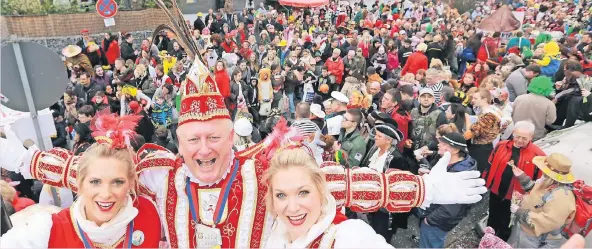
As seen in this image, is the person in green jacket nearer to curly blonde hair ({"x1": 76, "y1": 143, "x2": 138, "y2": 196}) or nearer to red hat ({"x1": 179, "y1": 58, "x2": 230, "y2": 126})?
red hat ({"x1": 179, "y1": 58, "x2": 230, "y2": 126})

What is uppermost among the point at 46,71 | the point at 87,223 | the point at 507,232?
the point at 46,71

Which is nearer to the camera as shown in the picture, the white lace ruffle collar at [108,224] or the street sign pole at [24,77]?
the white lace ruffle collar at [108,224]

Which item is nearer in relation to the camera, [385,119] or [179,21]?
[179,21]

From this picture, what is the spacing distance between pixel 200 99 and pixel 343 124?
2374 mm

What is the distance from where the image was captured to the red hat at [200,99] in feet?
8.00

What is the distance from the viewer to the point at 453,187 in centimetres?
231

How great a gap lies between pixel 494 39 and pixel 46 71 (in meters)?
9.87

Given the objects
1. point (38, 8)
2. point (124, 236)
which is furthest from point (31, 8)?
point (124, 236)

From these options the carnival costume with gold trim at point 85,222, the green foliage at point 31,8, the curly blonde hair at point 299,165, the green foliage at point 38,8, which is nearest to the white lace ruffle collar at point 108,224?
the carnival costume with gold trim at point 85,222

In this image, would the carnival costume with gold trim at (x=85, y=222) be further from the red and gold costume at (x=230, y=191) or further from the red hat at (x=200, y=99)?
the red hat at (x=200, y=99)

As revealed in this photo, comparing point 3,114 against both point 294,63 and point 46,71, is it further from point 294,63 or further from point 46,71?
point 294,63

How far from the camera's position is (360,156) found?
4.43 meters

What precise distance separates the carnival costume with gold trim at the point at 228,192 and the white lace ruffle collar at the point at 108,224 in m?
0.24

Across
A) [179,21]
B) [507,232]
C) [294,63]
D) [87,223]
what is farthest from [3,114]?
[294,63]
